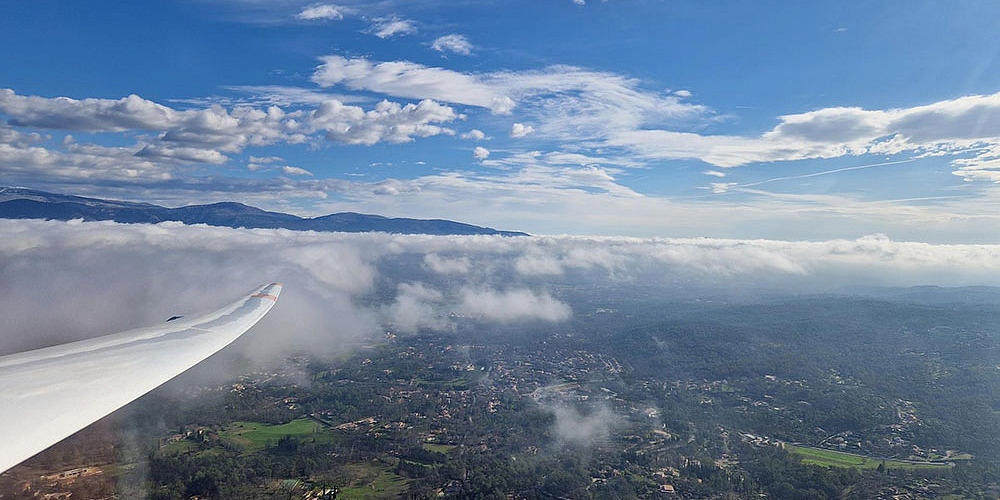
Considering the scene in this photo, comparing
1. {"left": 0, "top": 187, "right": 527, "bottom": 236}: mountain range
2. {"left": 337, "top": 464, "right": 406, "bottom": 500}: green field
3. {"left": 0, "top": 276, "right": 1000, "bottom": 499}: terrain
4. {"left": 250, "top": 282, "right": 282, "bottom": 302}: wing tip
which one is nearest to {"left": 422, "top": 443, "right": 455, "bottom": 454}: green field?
{"left": 0, "top": 276, "right": 1000, "bottom": 499}: terrain

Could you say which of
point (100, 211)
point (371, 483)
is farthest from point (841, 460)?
point (100, 211)

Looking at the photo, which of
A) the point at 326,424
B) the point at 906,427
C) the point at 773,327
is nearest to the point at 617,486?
the point at 326,424

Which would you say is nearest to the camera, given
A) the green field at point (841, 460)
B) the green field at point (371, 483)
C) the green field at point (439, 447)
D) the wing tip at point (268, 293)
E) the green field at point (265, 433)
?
the wing tip at point (268, 293)

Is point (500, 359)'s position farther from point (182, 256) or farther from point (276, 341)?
point (182, 256)

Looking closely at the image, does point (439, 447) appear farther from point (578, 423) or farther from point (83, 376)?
point (83, 376)

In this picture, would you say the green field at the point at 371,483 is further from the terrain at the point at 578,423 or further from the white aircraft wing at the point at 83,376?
the white aircraft wing at the point at 83,376

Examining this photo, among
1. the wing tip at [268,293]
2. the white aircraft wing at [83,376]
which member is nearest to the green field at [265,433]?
the wing tip at [268,293]
